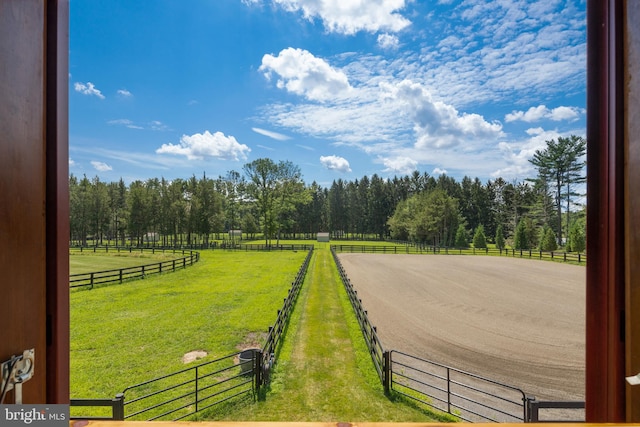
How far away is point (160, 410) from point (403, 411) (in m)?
3.60

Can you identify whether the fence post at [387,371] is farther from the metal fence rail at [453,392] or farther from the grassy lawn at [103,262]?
the grassy lawn at [103,262]

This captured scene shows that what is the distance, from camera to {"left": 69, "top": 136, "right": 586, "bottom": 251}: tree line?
34125mm

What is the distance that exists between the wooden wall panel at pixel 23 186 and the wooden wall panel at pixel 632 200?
224 centimetres

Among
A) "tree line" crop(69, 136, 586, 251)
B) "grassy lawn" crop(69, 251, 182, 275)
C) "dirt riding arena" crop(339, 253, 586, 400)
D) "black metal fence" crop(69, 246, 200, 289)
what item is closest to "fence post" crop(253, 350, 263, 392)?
"dirt riding arena" crop(339, 253, 586, 400)

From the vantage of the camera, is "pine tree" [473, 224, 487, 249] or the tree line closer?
the tree line

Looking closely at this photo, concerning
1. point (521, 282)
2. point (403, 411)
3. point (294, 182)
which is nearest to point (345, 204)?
point (294, 182)

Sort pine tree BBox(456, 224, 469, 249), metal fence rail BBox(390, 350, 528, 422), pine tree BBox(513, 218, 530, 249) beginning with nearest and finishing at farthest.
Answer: metal fence rail BBox(390, 350, 528, 422)
pine tree BBox(513, 218, 530, 249)
pine tree BBox(456, 224, 469, 249)

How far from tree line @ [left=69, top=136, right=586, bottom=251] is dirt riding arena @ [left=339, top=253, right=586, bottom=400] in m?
19.7

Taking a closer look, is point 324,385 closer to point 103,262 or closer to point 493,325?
point 493,325

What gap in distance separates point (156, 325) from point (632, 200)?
9895 mm

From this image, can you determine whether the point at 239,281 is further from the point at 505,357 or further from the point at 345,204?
the point at 345,204

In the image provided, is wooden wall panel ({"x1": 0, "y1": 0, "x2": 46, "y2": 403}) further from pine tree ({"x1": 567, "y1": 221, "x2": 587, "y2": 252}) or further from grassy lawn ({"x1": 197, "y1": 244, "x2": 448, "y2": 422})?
pine tree ({"x1": 567, "y1": 221, "x2": 587, "y2": 252})

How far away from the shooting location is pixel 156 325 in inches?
334

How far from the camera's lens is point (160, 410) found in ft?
14.5
